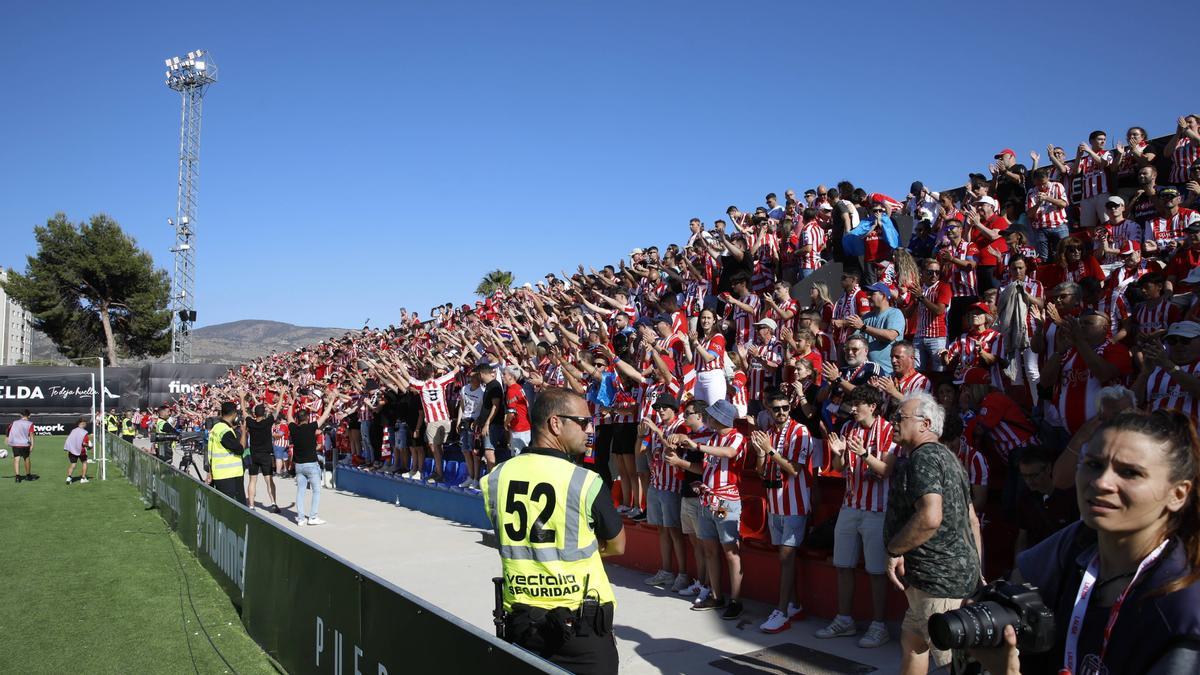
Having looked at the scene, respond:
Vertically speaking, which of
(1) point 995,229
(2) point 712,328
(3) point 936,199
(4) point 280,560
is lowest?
(4) point 280,560

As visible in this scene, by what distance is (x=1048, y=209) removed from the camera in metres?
10.4

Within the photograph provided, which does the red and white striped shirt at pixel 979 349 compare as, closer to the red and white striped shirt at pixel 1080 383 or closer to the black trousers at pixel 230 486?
the red and white striped shirt at pixel 1080 383

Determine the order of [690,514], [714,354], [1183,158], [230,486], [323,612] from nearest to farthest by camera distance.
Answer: [323,612] → [690,514] → [714,354] → [1183,158] → [230,486]

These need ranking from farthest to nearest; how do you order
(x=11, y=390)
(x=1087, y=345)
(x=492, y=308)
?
(x=11, y=390) < (x=492, y=308) < (x=1087, y=345)

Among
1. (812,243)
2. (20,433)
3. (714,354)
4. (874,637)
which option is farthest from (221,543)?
(20,433)

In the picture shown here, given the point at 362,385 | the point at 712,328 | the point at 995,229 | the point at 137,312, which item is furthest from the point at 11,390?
the point at 995,229

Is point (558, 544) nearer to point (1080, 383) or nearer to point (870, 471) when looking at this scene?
point (870, 471)

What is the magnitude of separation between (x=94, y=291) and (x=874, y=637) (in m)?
65.8

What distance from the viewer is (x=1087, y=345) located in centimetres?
689

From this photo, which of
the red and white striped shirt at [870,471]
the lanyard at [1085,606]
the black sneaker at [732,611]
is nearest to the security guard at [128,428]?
the black sneaker at [732,611]

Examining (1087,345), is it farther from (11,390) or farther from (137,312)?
(137,312)

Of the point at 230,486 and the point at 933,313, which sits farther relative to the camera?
the point at 230,486

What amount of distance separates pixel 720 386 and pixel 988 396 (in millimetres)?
2969

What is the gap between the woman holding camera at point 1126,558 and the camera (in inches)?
73.9
